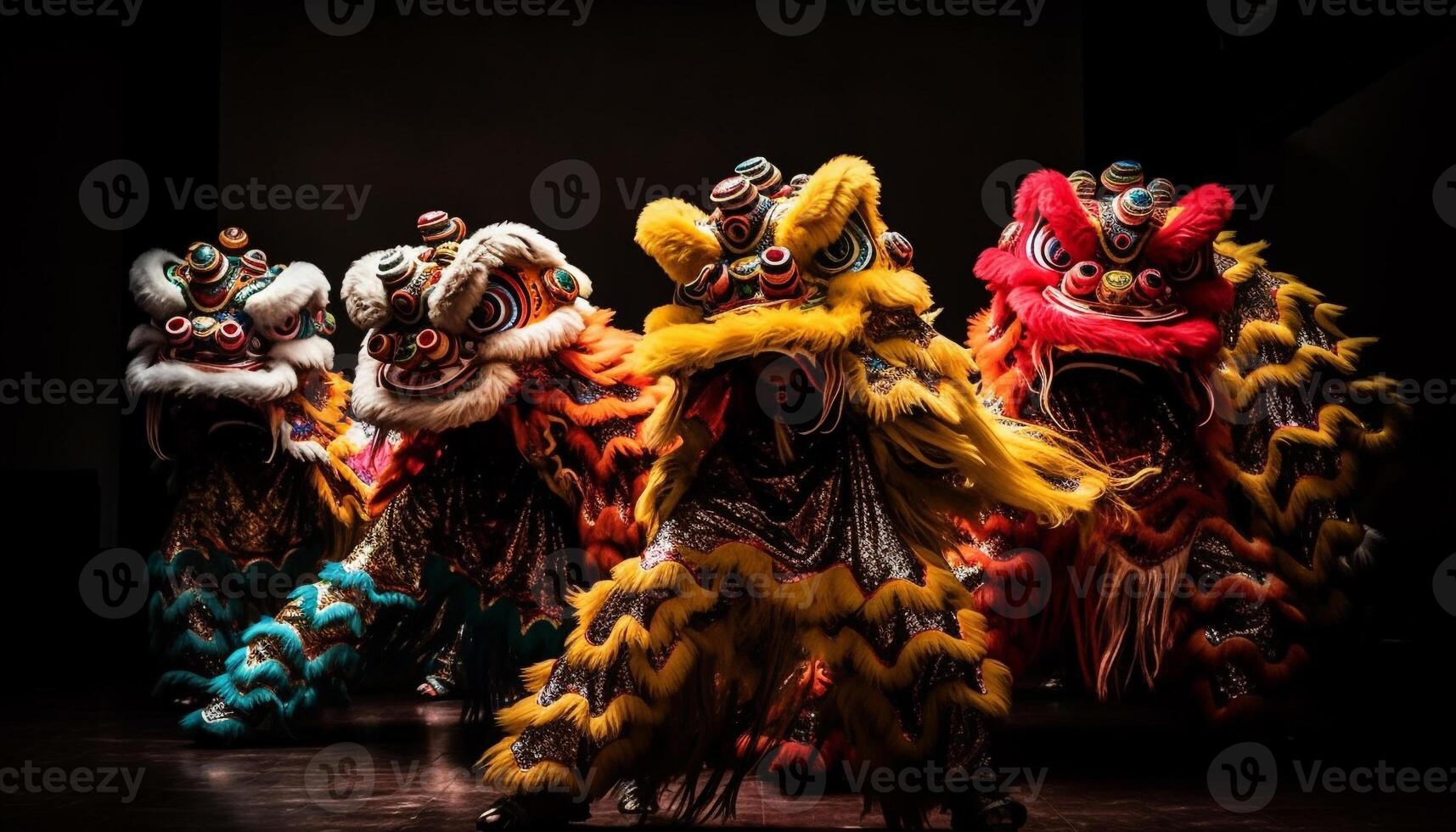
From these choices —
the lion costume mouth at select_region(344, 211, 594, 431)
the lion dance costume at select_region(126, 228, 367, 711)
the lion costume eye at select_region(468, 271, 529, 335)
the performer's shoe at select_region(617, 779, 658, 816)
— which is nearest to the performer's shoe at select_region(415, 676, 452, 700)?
the lion dance costume at select_region(126, 228, 367, 711)

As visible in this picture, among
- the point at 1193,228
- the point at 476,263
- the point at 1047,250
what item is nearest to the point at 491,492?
the point at 476,263

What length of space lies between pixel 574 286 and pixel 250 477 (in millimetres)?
1224

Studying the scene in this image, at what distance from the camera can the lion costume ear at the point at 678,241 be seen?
2.45 meters

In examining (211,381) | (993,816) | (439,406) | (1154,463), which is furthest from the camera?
(211,381)

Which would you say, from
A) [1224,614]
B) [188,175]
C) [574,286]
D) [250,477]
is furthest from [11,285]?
[1224,614]

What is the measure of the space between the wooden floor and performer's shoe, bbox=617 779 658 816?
0.03 m

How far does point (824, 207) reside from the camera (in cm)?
234

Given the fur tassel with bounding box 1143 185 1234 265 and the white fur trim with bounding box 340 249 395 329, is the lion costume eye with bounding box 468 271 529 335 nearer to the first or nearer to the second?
the white fur trim with bounding box 340 249 395 329

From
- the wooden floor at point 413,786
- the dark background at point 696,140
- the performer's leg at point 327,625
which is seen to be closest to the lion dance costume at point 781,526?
the wooden floor at point 413,786

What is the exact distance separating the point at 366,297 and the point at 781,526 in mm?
1212

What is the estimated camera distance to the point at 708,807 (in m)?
2.65

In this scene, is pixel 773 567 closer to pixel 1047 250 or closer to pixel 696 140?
pixel 1047 250

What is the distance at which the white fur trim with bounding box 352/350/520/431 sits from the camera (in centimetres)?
297

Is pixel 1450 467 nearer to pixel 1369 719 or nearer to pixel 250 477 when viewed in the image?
pixel 1369 719
